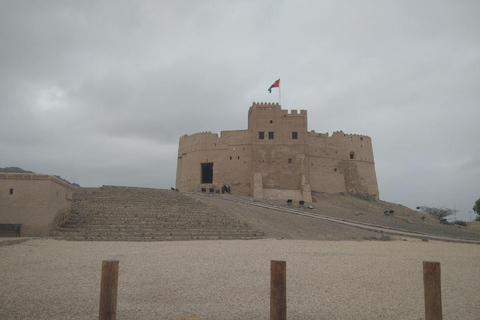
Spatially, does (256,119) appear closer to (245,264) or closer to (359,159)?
(359,159)

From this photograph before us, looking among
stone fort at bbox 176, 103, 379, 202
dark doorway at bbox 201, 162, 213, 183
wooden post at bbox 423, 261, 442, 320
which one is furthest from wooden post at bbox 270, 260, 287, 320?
dark doorway at bbox 201, 162, 213, 183

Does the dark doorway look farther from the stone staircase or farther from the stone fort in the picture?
the stone staircase

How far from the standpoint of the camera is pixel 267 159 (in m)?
31.6

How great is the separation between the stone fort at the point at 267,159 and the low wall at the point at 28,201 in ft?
64.6

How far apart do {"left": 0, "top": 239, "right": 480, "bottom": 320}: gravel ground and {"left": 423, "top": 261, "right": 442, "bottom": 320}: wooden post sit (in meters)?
0.66

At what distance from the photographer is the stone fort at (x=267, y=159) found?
102ft

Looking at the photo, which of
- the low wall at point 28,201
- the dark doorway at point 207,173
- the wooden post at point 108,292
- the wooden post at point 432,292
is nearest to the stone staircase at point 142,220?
the low wall at point 28,201

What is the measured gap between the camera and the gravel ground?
14.4 ft

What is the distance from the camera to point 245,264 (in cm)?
752

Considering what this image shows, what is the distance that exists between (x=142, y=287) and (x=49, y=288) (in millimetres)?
1438

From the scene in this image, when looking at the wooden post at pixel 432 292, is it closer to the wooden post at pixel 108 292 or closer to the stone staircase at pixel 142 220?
the wooden post at pixel 108 292

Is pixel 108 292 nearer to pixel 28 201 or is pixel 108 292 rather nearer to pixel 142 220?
pixel 28 201

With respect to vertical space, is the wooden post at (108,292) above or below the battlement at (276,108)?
below

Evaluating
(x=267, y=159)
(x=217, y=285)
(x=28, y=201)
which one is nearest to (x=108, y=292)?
(x=217, y=285)
